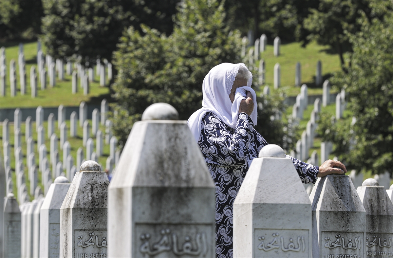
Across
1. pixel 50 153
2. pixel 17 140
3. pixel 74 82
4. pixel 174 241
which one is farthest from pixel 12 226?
pixel 74 82

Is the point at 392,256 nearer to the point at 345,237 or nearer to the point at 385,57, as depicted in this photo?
the point at 345,237

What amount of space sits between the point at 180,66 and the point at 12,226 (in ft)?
54.6

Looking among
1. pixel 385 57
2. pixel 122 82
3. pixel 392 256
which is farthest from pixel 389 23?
pixel 392 256

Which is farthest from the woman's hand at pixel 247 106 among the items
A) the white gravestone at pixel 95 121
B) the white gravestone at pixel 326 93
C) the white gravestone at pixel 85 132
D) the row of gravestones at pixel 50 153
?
the white gravestone at pixel 95 121

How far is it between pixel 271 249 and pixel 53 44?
48.0m

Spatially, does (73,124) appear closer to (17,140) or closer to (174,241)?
(17,140)

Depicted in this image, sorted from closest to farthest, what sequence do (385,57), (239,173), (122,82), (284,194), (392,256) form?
(284,194), (239,173), (392,256), (385,57), (122,82)

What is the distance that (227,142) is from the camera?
7734 millimetres

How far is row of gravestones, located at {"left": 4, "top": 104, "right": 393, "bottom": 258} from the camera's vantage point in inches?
208

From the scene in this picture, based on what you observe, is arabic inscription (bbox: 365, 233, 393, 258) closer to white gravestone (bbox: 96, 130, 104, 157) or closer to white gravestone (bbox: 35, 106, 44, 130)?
white gravestone (bbox: 96, 130, 104, 157)

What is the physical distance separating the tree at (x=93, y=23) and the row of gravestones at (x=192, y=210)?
41.7 meters

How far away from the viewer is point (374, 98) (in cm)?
2894

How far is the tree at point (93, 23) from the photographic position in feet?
172

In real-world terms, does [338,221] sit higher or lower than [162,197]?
lower
